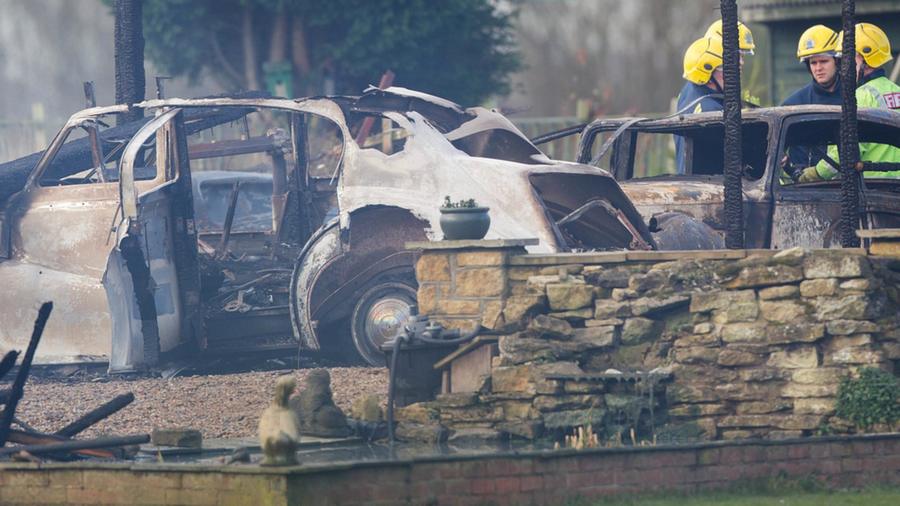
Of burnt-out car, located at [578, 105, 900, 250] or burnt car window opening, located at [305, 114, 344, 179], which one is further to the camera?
burnt car window opening, located at [305, 114, 344, 179]

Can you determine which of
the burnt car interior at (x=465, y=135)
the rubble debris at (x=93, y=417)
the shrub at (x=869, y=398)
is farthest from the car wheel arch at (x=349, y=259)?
the shrub at (x=869, y=398)

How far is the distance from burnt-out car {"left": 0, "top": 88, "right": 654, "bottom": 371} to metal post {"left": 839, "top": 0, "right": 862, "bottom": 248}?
133 cm

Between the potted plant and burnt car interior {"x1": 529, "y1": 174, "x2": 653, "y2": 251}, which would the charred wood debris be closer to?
the potted plant

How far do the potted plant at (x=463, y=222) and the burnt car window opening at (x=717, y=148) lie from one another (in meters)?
3.04

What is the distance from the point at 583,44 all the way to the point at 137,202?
24895 mm

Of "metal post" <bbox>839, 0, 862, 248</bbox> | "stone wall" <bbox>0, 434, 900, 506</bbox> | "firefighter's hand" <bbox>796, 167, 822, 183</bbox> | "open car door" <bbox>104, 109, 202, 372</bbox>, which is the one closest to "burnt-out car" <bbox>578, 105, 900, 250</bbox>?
"firefighter's hand" <bbox>796, 167, 822, 183</bbox>

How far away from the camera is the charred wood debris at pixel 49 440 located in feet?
26.8

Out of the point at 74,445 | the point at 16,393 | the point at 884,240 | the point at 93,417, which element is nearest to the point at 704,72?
the point at 884,240

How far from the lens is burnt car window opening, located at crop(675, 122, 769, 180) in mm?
12086

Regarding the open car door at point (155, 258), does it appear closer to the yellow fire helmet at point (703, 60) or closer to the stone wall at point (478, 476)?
the stone wall at point (478, 476)

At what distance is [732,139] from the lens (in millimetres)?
11078

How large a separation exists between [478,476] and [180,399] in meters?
3.56

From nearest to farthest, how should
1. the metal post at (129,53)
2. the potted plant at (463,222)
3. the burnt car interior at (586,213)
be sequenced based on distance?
the potted plant at (463,222)
the burnt car interior at (586,213)
the metal post at (129,53)

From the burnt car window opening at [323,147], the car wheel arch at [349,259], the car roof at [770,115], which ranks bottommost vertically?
the car wheel arch at [349,259]
